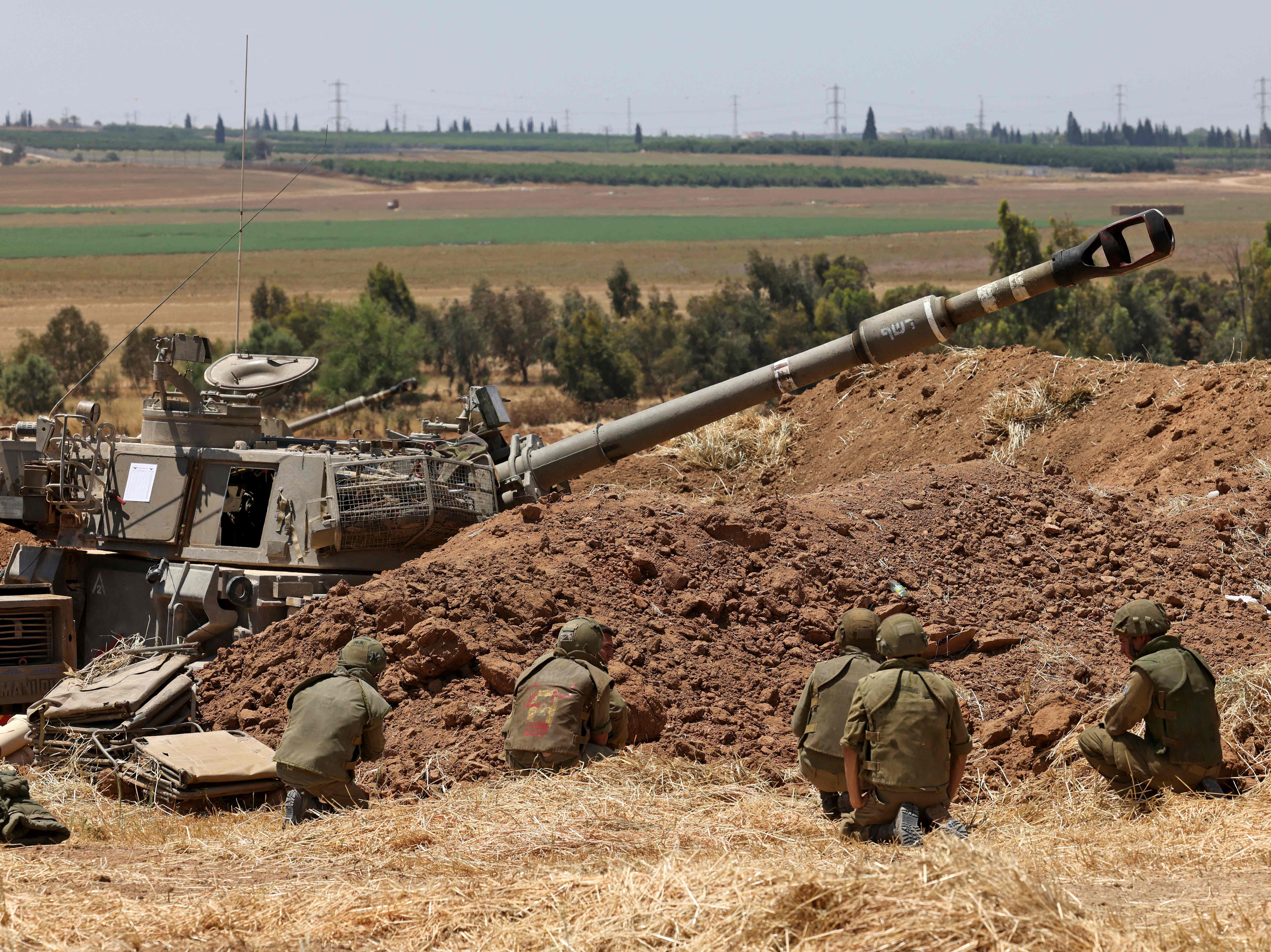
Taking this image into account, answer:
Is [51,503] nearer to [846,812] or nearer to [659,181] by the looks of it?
[846,812]

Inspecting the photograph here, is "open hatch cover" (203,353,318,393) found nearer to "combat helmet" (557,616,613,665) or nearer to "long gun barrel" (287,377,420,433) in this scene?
"long gun barrel" (287,377,420,433)

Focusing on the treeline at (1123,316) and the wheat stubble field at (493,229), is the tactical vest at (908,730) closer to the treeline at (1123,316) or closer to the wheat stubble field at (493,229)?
the treeline at (1123,316)

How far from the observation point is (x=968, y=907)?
474 cm

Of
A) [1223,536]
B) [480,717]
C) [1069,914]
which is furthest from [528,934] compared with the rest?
[1223,536]

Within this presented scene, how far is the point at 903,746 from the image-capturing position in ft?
20.4

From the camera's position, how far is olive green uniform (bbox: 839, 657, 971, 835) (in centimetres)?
622

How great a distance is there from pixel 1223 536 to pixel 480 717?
20.0 feet

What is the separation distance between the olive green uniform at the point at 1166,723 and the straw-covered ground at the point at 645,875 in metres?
0.15

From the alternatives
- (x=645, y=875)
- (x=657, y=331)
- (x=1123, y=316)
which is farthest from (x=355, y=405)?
(x=657, y=331)

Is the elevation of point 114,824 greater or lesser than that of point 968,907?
lesser

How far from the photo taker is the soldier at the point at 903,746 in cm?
622

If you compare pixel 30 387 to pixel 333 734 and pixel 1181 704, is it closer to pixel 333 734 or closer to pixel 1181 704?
pixel 333 734

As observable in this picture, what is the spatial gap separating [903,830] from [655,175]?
16304 centimetres

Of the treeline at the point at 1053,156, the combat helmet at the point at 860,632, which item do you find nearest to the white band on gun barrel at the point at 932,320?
the combat helmet at the point at 860,632
